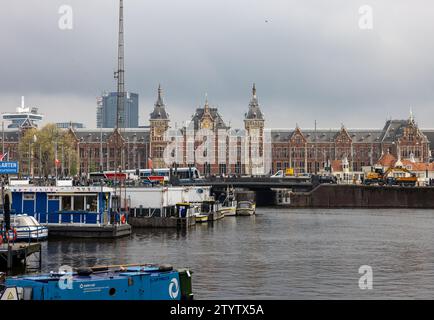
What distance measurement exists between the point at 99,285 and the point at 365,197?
10634 centimetres

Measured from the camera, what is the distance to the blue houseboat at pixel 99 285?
2856 cm

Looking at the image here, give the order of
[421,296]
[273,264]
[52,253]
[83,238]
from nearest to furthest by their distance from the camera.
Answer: [421,296] → [273,264] → [52,253] → [83,238]

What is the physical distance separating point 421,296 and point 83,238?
30.9 metres

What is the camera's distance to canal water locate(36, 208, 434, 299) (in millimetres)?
39938

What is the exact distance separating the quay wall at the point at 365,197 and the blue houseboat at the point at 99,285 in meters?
102

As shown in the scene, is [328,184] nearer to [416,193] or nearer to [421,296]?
[416,193]

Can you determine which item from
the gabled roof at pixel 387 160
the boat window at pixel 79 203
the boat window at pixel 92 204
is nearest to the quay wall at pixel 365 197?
the gabled roof at pixel 387 160

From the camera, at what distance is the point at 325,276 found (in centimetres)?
4412

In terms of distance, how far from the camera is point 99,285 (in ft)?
95.7

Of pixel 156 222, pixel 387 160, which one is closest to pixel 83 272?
pixel 156 222

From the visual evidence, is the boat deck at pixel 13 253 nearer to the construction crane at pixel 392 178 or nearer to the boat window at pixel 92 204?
the boat window at pixel 92 204

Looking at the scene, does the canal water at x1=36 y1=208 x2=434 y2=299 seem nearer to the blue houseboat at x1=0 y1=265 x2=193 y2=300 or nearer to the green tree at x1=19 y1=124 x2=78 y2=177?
the blue houseboat at x1=0 y1=265 x2=193 y2=300

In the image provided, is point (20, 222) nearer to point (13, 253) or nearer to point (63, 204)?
point (63, 204)
